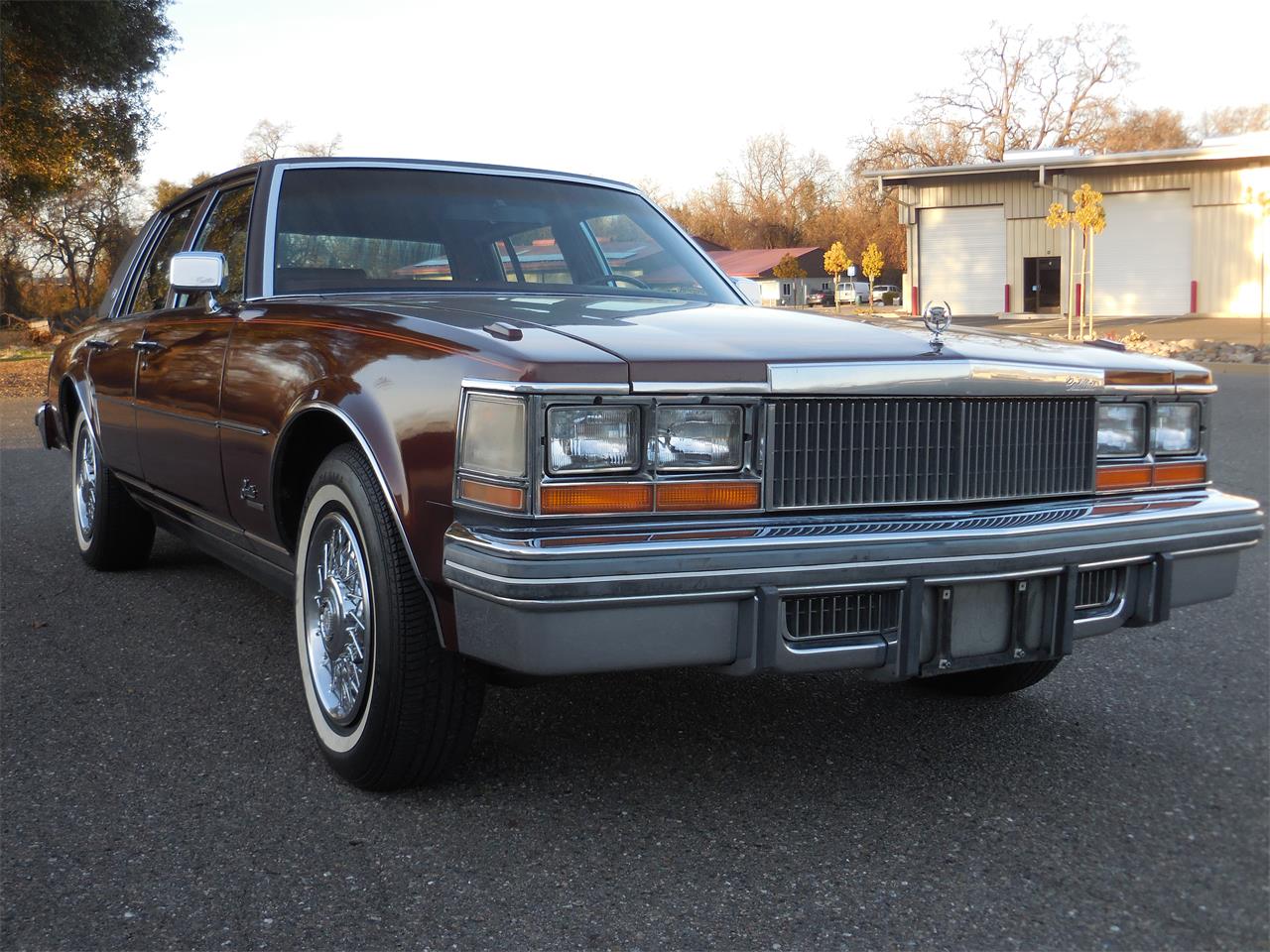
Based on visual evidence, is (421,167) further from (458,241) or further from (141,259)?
(141,259)

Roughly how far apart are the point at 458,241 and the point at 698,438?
5.34ft

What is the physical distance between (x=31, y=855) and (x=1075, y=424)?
2.49m

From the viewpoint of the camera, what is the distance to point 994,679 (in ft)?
11.6

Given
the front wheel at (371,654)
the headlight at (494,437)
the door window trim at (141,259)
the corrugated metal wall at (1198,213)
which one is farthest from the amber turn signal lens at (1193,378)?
the corrugated metal wall at (1198,213)

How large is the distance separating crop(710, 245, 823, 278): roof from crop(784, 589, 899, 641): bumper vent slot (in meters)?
60.8

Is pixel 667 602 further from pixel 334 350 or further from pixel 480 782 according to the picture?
pixel 334 350

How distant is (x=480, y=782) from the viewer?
289 centimetres

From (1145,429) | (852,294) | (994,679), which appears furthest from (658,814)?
(852,294)

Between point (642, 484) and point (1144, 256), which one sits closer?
point (642, 484)

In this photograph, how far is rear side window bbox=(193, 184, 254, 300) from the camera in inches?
151

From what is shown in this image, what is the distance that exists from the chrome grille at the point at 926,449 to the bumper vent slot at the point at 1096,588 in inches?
8.5

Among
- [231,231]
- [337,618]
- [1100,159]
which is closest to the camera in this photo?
[337,618]

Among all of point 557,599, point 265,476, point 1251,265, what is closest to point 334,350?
point 265,476

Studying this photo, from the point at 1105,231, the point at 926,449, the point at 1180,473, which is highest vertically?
the point at 1105,231
